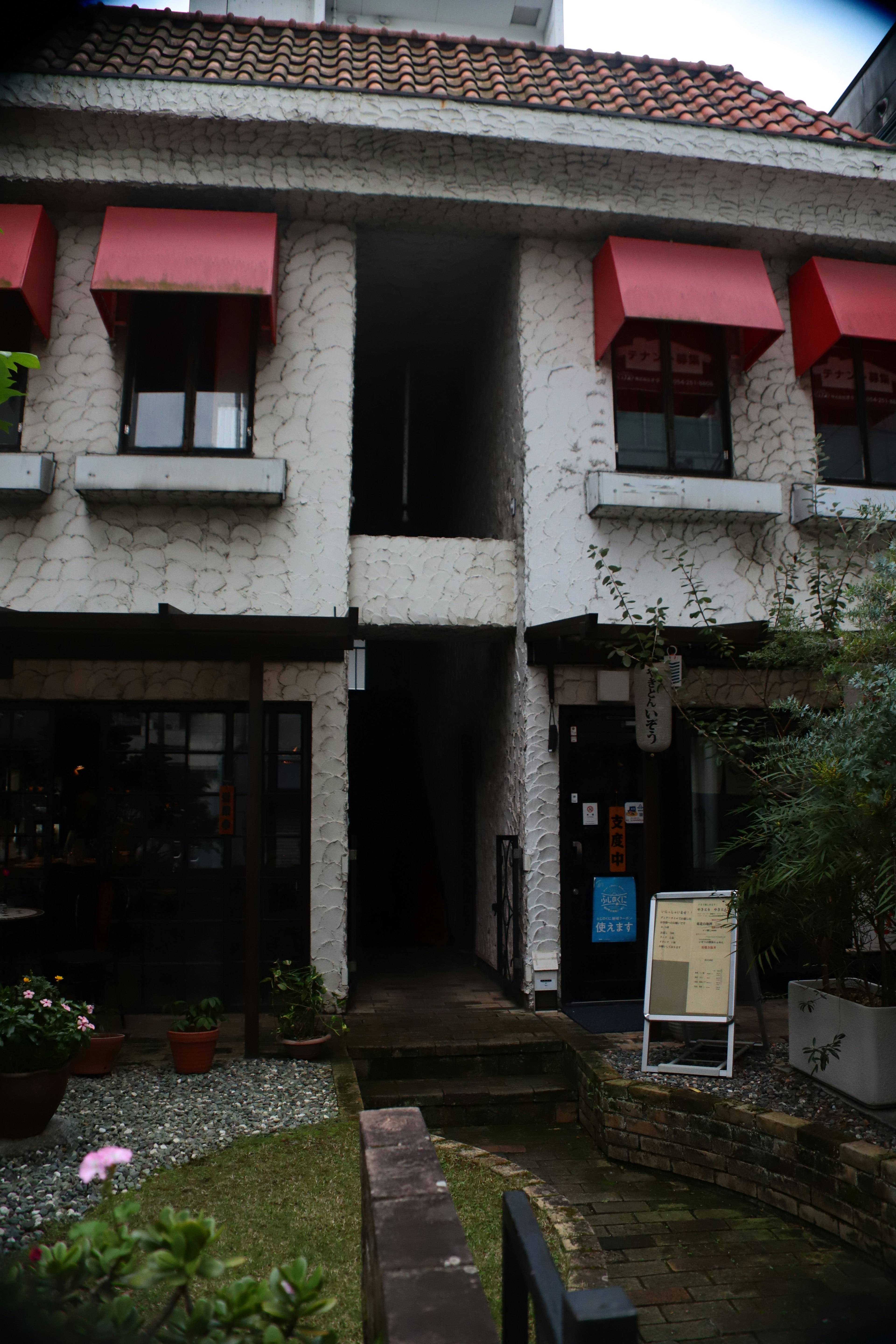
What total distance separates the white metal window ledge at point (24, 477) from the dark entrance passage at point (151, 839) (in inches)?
66.4

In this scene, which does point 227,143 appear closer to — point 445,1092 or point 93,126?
point 93,126

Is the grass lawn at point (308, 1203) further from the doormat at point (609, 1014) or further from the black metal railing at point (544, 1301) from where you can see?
the doormat at point (609, 1014)

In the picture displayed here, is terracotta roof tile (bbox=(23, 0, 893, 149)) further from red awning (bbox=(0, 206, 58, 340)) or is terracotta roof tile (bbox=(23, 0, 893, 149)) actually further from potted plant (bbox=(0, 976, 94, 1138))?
potted plant (bbox=(0, 976, 94, 1138))

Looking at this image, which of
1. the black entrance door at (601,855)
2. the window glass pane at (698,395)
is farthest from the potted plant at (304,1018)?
the window glass pane at (698,395)

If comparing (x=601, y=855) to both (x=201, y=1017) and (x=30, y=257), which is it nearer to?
(x=201, y=1017)

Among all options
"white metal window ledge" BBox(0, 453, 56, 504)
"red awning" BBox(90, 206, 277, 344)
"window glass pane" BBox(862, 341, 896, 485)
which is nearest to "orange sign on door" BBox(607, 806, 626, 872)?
Result: "window glass pane" BBox(862, 341, 896, 485)

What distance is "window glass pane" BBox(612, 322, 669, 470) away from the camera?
26.2 feet

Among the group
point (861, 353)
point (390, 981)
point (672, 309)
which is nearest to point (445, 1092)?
point (390, 981)

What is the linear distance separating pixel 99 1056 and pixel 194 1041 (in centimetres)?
58

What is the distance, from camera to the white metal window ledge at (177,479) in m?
7.18

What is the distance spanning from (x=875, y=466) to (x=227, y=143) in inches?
246

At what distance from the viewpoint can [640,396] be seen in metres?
8.05

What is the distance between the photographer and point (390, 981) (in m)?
8.40

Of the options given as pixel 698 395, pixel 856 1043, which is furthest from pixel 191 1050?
pixel 698 395
